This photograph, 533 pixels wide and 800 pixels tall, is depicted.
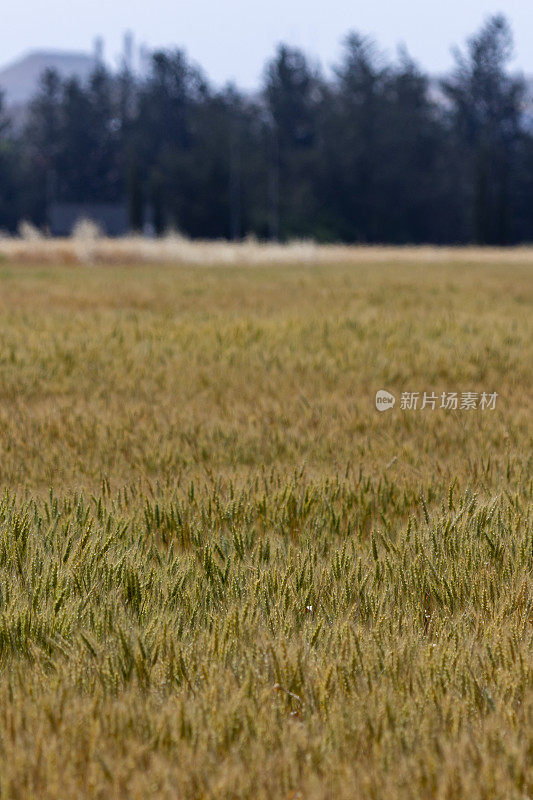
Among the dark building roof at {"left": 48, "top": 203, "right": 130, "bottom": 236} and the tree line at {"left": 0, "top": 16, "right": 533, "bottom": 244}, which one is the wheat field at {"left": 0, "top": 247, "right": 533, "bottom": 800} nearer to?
the tree line at {"left": 0, "top": 16, "right": 533, "bottom": 244}

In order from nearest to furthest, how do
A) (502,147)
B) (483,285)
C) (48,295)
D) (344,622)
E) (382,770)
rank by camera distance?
(382,770)
(344,622)
(48,295)
(483,285)
(502,147)

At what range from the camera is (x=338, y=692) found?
1.87 metres

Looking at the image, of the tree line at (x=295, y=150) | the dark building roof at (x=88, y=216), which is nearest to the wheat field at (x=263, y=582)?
the tree line at (x=295, y=150)

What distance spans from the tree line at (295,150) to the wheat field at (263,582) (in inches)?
1874

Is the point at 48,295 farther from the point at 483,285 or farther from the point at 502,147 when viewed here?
the point at 502,147

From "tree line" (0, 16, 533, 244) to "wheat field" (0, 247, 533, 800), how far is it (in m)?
47.6

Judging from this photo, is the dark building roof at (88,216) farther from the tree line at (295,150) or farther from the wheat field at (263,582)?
the wheat field at (263,582)

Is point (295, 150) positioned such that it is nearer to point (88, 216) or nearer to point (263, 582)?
point (88, 216)

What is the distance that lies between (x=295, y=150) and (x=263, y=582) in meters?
56.4

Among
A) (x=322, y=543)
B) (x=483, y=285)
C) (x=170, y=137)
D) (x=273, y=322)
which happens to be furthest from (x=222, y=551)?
(x=170, y=137)

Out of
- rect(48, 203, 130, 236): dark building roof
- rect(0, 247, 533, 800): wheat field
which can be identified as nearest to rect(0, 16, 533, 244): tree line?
rect(48, 203, 130, 236): dark building roof

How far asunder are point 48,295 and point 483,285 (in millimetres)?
6852

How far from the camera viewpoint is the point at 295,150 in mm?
56406

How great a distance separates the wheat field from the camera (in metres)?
1.64
